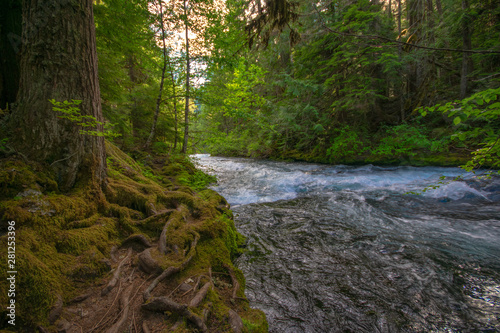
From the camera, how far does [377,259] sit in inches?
150

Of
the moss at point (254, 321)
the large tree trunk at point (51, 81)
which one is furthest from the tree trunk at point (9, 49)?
the moss at point (254, 321)

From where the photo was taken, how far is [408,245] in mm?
4195

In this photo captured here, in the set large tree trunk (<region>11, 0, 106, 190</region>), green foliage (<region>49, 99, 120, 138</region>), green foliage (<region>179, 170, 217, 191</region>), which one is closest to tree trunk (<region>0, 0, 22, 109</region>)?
large tree trunk (<region>11, 0, 106, 190</region>)

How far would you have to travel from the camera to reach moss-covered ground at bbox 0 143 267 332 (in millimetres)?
1769

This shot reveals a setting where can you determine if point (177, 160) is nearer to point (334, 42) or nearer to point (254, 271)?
point (254, 271)

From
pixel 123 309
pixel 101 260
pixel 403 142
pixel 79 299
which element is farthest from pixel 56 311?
pixel 403 142

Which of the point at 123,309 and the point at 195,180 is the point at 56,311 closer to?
the point at 123,309

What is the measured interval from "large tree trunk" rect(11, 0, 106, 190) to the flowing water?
3543 mm

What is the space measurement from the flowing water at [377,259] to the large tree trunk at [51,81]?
354cm

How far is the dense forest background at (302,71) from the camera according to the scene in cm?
670

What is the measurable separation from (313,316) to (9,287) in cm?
322

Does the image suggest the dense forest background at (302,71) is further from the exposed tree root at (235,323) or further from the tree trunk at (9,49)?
the exposed tree root at (235,323)

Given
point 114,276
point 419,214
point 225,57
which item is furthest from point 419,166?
point 114,276

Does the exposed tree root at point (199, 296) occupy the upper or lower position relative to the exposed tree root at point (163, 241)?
lower
